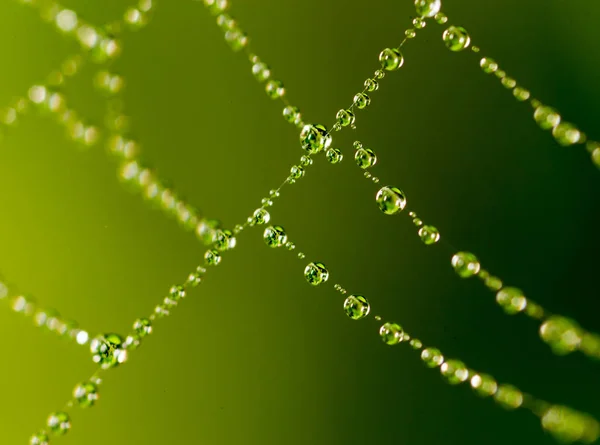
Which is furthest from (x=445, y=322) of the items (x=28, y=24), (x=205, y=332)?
(x=28, y=24)

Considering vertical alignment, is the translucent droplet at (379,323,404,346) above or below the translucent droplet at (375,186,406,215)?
below

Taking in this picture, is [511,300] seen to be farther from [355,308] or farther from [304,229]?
[304,229]

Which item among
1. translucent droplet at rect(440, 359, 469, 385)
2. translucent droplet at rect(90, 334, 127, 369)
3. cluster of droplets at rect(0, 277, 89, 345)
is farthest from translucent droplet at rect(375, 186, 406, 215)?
cluster of droplets at rect(0, 277, 89, 345)

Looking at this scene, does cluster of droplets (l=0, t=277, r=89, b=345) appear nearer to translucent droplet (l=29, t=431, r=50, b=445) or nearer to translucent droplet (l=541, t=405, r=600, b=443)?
translucent droplet (l=29, t=431, r=50, b=445)

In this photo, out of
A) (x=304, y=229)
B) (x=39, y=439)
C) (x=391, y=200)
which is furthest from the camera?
(x=304, y=229)

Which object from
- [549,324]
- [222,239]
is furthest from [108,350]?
[549,324]

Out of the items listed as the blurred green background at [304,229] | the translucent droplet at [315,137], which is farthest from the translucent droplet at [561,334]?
the blurred green background at [304,229]
